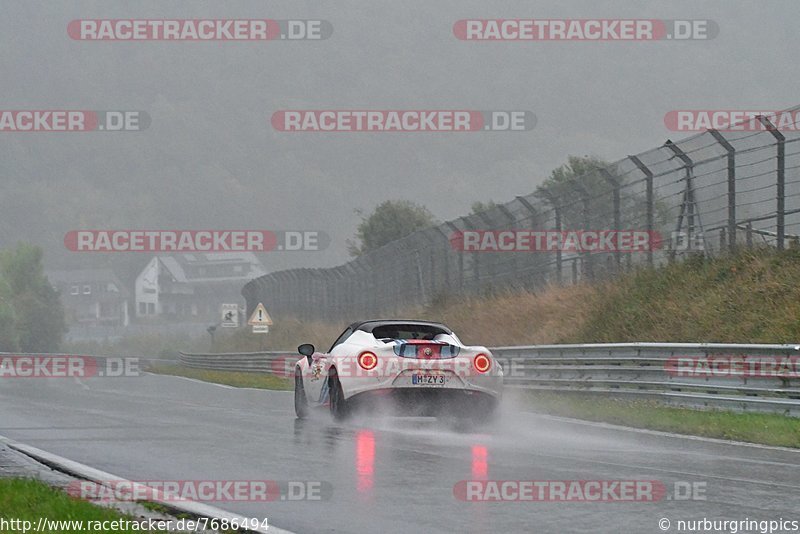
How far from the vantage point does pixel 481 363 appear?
13.8 m

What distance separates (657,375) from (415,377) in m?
4.44

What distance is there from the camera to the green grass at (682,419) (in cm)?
1225

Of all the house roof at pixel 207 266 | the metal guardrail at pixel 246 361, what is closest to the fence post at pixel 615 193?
the metal guardrail at pixel 246 361

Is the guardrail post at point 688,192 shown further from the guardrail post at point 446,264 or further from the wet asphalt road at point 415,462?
the guardrail post at point 446,264

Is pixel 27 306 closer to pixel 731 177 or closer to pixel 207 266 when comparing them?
pixel 207 266

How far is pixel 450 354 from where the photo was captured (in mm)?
13672

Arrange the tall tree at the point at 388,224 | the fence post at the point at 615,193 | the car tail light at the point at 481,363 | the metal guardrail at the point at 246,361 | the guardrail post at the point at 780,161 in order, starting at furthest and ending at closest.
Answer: the tall tree at the point at 388,224
the metal guardrail at the point at 246,361
the fence post at the point at 615,193
the guardrail post at the point at 780,161
the car tail light at the point at 481,363

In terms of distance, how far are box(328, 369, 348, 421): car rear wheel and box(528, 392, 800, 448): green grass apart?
124 inches

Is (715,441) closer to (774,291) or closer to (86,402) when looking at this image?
(774,291)

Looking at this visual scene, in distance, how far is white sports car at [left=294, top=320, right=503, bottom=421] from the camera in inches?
531

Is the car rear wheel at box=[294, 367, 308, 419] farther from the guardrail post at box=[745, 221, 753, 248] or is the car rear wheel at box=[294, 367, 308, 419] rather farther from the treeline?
the treeline

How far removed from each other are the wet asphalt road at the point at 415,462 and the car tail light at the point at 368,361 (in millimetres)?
679

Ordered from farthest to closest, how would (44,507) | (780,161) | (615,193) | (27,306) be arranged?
(27,306) → (615,193) → (780,161) → (44,507)

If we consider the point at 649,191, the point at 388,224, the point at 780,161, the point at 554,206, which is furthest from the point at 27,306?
the point at 780,161
